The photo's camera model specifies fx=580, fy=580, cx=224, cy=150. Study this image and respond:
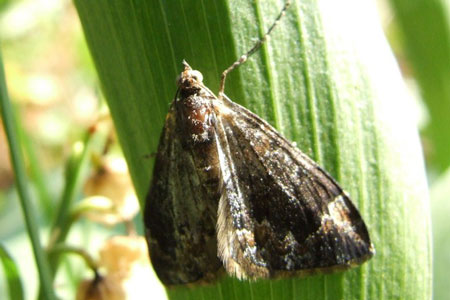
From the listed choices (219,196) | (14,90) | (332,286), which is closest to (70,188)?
(219,196)

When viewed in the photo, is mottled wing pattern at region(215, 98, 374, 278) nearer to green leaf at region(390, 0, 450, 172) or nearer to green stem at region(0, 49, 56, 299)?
green stem at region(0, 49, 56, 299)

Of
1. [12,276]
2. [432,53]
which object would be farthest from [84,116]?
[12,276]

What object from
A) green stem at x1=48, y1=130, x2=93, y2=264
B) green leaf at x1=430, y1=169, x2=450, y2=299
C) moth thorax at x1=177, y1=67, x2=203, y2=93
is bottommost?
green leaf at x1=430, y1=169, x2=450, y2=299

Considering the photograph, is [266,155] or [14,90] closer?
[266,155]

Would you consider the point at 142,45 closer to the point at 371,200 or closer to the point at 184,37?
the point at 184,37

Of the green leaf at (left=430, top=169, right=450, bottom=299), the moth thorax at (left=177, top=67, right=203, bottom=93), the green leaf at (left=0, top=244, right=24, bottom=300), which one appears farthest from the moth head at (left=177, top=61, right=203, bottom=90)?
the green leaf at (left=430, top=169, right=450, bottom=299)

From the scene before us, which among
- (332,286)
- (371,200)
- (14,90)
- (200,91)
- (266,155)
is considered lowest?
(332,286)
